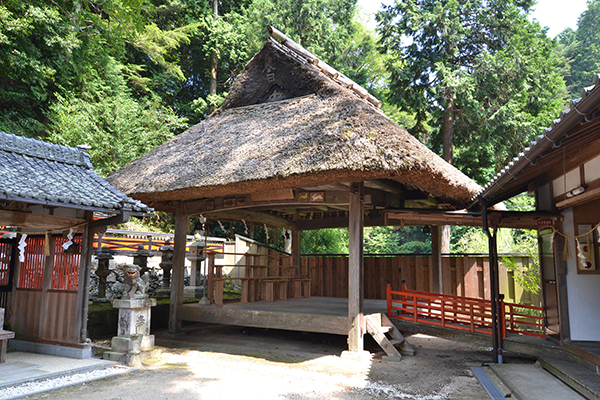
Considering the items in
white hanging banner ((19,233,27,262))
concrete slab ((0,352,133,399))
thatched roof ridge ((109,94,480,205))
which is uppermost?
thatched roof ridge ((109,94,480,205))

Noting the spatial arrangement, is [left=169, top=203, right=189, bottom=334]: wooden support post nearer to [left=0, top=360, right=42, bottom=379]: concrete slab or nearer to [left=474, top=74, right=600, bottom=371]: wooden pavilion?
[left=0, top=360, right=42, bottom=379]: concrete slab

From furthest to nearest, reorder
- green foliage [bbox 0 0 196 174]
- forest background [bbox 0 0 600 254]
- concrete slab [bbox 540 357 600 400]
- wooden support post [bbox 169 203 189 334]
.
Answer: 1. forest background [bbox 0 0 600 254]
2. green foliage [bbox 0 0 196 174]
3. wooden support post [bbox 169 203 189 334]
4. concrete slab [bbox 540 357 600 400]

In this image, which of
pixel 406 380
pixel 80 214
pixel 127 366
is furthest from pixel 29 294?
pixel 406 380

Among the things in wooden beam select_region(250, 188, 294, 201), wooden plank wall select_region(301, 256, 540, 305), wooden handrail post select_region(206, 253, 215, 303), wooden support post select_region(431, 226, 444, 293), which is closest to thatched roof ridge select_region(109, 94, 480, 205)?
wooden beam select_region(250, 188, 294, 201)

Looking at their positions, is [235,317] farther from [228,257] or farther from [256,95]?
[228,257]

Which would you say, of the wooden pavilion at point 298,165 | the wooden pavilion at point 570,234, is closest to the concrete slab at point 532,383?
the wooden pavilion at point 570,234

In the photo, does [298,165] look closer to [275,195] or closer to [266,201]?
[275,195]

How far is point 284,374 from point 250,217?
4.99 meters

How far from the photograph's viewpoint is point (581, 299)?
634 cm

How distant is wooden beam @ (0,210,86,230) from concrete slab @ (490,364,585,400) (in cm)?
654

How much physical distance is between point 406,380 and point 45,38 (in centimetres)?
1487

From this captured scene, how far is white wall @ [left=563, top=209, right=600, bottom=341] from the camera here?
6.21 m

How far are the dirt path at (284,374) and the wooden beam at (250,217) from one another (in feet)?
9.50

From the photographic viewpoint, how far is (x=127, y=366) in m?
6.08
